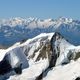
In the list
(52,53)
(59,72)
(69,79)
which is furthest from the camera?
(52,53)

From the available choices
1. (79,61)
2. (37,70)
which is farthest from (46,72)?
(79,61)

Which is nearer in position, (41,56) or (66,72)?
(66,72)

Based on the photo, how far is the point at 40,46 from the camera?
859 inches

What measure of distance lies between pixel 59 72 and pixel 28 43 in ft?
11.9

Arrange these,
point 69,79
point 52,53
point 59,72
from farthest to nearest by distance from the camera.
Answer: point 52,53
point 59,72
point 69,79

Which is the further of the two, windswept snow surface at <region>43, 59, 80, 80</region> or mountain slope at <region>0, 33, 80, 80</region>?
mountain slope at <region>0, 33, 80, 80</region>

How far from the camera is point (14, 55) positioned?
20.1m

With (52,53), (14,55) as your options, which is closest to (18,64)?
(14,55)

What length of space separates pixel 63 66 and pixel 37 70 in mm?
1526

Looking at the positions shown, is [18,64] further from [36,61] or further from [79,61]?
[79,61]

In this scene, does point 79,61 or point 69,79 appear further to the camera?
point 79,61

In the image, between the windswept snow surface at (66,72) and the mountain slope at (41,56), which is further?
the mountain slope at (41,56)

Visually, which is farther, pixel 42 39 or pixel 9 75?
pixel 42 39

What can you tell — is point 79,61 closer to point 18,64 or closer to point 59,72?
point 59,72
